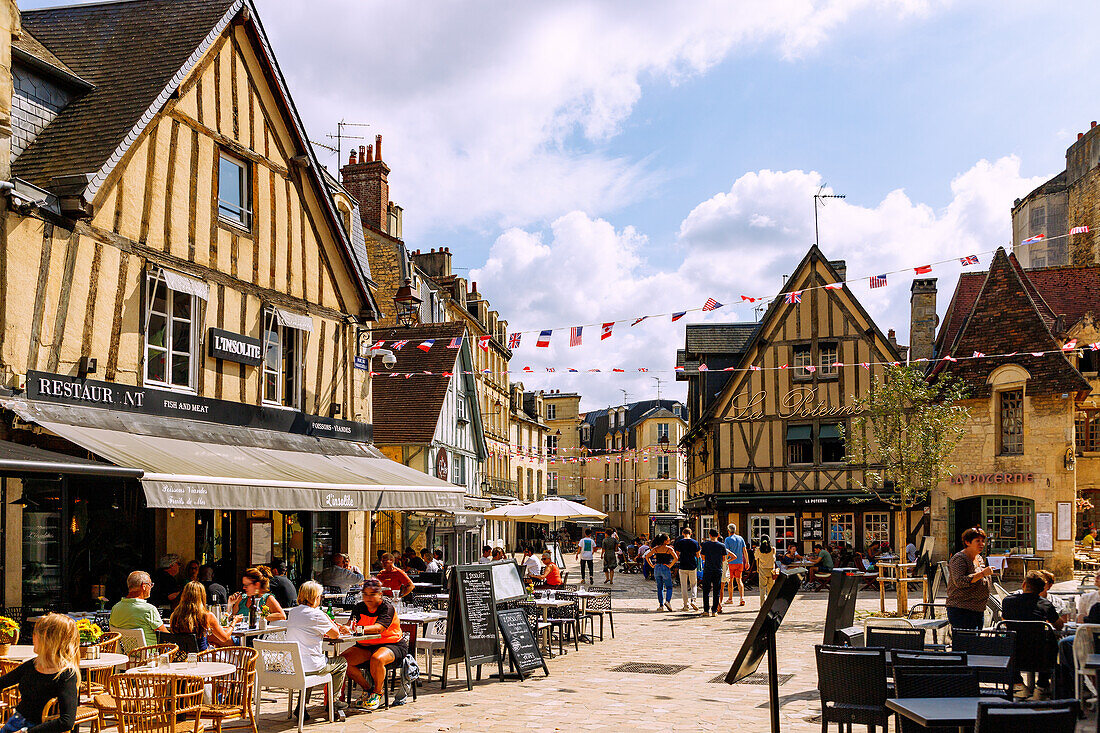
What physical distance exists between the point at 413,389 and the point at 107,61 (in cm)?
1439

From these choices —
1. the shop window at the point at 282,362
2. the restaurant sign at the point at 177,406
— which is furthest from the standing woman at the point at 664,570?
the shop window at the point at 282,362

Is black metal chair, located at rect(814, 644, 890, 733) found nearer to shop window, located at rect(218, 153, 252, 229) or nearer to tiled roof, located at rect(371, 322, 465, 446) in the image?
shop window, located at rect(218, 153, 252, 229)

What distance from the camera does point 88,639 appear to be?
7352 millimetres

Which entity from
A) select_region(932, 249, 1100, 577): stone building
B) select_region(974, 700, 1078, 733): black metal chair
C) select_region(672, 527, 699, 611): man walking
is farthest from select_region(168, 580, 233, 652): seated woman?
select_region(932, 249, 1100, 577): stone building

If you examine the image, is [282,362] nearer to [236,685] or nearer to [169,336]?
[169,336]

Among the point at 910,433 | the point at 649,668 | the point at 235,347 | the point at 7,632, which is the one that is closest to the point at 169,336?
the point at 235,347

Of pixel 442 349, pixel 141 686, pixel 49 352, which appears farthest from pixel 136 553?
pixel 442 349

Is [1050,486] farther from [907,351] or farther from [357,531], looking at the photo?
[357,531]

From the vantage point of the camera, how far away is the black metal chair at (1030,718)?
386cm

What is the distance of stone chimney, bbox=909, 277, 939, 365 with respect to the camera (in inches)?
1113

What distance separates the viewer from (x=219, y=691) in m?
7.10

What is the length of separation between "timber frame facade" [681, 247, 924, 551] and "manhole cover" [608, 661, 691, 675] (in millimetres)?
15301

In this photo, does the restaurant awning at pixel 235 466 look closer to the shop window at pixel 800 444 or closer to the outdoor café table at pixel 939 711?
the outdoor café table at pixel 939 711

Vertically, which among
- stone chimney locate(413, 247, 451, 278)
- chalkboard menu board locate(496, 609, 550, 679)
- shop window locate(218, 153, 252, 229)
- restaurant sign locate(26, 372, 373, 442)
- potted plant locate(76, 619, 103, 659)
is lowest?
chalkboard menu board locate(496, 609, 550, 679)
